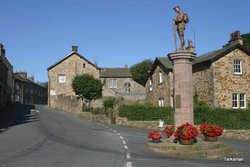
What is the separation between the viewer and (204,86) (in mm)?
36250

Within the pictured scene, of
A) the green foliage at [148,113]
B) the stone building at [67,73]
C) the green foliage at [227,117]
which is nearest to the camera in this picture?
the green foliage at [227,117]

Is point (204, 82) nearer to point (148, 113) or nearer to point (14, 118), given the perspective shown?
point (148, 113)

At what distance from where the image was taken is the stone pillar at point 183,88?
665 inches

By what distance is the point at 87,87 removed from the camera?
49781mm

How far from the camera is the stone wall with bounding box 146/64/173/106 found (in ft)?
130

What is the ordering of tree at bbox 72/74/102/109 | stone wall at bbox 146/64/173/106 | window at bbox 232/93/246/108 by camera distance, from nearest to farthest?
window at bbox 232/93/246/108 < stone wall at bbox 146/64/173/106 < tree at bbox 72/74/102/109

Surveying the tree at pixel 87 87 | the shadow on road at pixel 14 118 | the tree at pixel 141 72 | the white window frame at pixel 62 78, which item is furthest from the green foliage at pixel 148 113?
the tree at pixel 141 72

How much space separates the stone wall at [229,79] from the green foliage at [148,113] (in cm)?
542

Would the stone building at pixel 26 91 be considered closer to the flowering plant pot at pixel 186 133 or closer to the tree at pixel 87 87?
the tree at pixel 87 87

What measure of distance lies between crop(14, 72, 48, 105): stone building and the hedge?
52.8 meters

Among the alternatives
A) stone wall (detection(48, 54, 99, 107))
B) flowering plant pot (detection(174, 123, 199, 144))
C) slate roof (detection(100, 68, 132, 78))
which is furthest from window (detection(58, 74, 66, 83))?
flowering plant pot (detection(174, 123, 199, 144))

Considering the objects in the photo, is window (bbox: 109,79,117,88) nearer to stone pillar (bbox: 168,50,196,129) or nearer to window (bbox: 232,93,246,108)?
window (bbox: 232,93,246,108)

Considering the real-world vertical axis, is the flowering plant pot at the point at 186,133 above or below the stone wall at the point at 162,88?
below

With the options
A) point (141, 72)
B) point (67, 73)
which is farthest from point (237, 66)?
point (141, 72)
